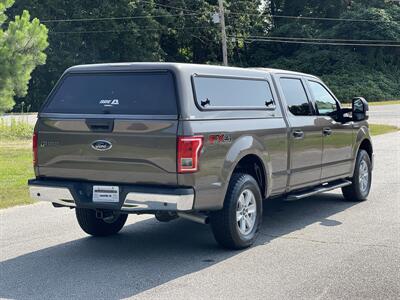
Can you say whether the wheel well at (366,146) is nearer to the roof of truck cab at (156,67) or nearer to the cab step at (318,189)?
the cab step at (318,189)

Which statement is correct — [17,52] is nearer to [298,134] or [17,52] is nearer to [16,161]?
[16,161]

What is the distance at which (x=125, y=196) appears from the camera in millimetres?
6004

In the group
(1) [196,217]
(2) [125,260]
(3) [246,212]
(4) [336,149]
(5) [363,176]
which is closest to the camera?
(1) [196,217]

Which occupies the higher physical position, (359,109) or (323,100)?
(323,100)

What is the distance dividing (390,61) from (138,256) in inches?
2359

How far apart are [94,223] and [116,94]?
180cm

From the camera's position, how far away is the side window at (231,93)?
250 inches

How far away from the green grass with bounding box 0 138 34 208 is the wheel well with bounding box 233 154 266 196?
14.4 ft

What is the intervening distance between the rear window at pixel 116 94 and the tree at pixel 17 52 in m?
8.67

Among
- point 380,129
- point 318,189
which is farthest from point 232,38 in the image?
point 318,189

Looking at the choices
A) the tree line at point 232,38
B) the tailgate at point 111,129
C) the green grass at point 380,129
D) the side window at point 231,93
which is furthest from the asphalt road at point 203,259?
the tree line at point 232,38

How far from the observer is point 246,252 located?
21.6ft

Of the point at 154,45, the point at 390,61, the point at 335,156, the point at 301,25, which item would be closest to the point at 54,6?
the point at 154,45

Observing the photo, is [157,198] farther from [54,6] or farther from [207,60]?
[207,60]
